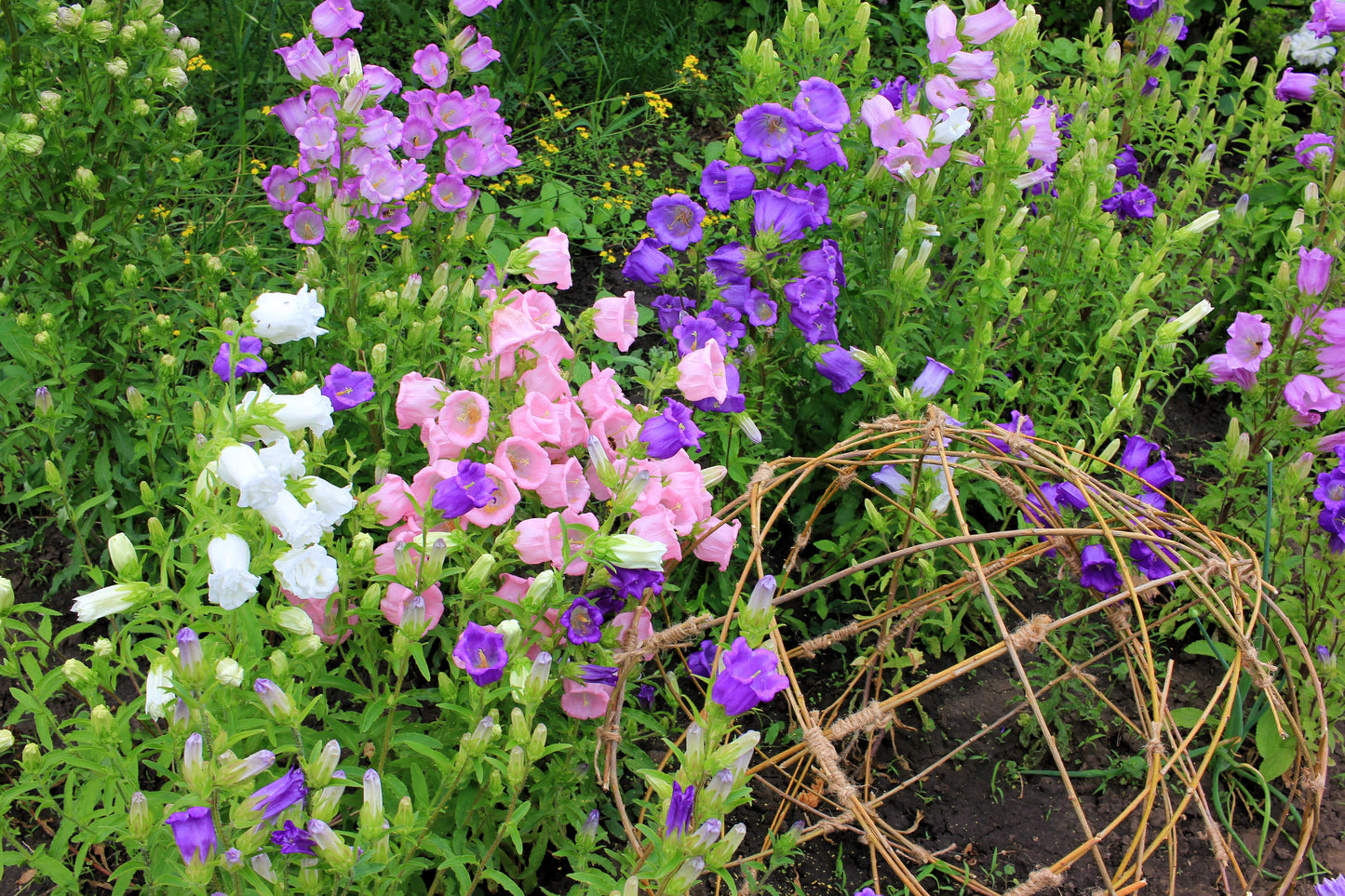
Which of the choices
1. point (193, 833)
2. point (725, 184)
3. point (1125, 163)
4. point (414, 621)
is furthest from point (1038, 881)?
point (1125, 163)

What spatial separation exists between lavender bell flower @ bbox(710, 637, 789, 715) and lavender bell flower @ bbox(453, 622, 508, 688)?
445mm

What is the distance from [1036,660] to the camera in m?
3.32

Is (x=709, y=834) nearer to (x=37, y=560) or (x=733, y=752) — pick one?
(x=733, y=752)

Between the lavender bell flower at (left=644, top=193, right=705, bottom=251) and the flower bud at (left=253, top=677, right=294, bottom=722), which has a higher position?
the lavender bell flower at (left=644, top=193, right=705, bottom=251)

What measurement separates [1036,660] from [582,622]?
1778 millimetres

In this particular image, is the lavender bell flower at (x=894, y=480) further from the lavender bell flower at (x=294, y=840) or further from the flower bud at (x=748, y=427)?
the lavender bell flower at (x=294, y=840)

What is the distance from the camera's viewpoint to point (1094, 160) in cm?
341

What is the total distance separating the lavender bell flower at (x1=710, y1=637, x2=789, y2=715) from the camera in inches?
66.7

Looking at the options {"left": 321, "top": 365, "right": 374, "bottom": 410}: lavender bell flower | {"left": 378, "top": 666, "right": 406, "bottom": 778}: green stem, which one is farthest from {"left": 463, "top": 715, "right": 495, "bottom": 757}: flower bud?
{"left": 321, "top": 365, "right": 374, "bottom": 410}: lavender bell flower

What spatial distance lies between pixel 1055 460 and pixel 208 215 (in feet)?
12.6

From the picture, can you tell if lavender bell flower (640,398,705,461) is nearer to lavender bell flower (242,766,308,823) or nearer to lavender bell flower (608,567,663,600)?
lavender bell flower (608,567,663,600)

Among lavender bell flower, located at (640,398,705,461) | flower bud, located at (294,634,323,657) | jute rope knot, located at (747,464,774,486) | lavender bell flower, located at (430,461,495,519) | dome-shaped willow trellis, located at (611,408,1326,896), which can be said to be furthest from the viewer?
jute rope knot, located at (747,464,774,486)

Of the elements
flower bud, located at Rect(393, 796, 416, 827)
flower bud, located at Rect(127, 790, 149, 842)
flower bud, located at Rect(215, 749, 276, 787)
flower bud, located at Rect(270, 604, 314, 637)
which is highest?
flower bud, located at Rect(270, 604, 314, 637)

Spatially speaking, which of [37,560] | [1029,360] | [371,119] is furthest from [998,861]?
[37,560]
